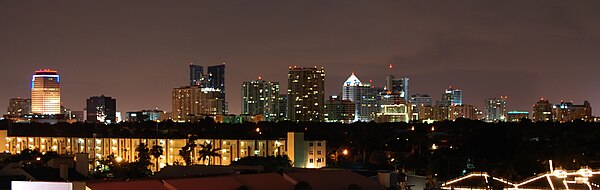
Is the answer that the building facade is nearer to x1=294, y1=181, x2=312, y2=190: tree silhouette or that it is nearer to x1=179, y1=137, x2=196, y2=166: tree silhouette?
x1=179, y1=137, x2=196, y2=166: tree silhouette

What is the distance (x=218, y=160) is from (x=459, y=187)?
1717 inches

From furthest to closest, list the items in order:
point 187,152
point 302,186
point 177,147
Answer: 1. point 177,147
2. point 187,152
3. point 302,186

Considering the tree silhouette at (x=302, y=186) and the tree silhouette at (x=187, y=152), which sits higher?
the tree silhouette at (x=302, y=186)

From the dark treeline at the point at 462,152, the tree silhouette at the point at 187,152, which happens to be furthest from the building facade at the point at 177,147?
the dark treeline at the point at 462,152

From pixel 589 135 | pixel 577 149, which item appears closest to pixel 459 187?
pixel 577 149

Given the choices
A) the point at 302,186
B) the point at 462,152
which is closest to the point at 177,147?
the point at 462,152

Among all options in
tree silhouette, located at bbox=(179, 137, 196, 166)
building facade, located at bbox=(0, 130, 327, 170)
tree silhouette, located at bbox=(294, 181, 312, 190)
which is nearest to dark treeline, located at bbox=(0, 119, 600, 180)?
building facade, located at bbox=(0, 130, 327, 170)

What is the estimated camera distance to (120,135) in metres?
87.3

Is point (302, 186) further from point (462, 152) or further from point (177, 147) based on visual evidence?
point (177, 147)

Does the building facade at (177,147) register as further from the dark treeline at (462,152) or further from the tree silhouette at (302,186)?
the tree silhouette at (302,186)

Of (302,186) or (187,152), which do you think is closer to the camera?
(302,186)

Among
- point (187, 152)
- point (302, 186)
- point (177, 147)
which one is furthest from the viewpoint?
point (177, 147)

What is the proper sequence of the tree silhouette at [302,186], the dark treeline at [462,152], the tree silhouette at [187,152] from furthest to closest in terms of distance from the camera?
the tree silhouette at [187,152], the dark treeline at [462,152], the tree silhouette at [302,186]

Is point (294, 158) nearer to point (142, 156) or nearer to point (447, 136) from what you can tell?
point (142, 156)
